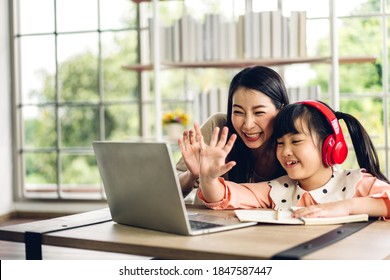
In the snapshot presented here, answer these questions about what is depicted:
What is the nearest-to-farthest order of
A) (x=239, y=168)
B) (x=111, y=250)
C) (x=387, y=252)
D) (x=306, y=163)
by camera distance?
(x=387, y=252) < (x=111, y=250) < (x=306, y=163) < (x=239, y=168)

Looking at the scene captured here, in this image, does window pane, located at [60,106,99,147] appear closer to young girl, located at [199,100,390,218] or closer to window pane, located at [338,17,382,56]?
window pane, located at [338,17,382,56]

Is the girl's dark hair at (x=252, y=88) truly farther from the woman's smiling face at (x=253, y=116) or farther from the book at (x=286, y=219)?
the book at (x=286, y=219)

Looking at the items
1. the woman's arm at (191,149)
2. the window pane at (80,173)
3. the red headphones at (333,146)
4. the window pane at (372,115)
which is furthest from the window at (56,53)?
the red headphones at (333,146)

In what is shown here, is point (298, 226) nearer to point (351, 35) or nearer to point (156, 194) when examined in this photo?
point (156, 194)

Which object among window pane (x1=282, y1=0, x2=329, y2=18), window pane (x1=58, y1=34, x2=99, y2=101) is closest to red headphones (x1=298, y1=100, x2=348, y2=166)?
window pane (x1=282, y1=0, x2=329, y2=18)

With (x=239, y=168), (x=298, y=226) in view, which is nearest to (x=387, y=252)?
(x=298, y=226)

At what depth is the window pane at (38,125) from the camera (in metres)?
5.10

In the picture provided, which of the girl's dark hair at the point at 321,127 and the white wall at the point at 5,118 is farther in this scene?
the white wall at the point at 5,118

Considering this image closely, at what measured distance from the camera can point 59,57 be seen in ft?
16.1

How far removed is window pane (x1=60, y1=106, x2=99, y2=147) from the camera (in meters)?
7.39

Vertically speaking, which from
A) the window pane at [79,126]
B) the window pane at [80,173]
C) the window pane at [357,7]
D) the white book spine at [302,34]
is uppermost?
the window pane at [357,7]

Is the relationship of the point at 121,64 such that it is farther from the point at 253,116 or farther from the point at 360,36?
the point at 253,116

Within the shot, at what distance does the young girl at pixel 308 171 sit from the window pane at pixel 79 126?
5613mm

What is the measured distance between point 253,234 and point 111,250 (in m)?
0.30
